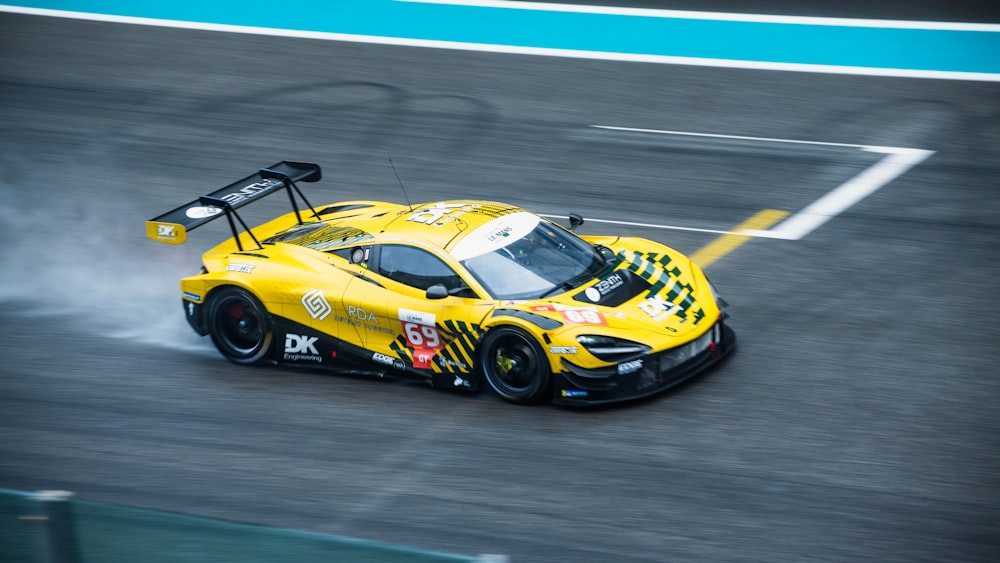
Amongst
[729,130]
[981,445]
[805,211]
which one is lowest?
[981,445]

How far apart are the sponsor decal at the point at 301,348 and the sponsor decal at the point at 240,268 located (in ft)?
2.32

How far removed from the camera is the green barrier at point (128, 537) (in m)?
4.74

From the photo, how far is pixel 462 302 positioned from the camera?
9.18 meters

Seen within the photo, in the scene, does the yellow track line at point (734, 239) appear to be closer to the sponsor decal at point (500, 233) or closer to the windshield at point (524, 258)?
the windshield at point (524, 258)

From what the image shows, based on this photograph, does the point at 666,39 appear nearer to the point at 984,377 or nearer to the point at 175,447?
the point at 984,377

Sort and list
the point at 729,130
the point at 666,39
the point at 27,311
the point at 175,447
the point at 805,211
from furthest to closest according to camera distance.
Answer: the point at 666,39
the point at 729,130
the point at 805,211
the point at 27,311
the point at 175,447

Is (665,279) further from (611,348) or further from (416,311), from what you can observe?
(416,311)

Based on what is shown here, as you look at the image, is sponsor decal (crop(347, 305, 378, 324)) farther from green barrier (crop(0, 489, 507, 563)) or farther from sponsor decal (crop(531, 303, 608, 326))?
green barrier (crop(0, 489, 507, 563))

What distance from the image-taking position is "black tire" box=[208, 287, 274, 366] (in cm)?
1020

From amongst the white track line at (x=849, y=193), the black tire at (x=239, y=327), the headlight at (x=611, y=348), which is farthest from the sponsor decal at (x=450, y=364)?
the white track line at (x=849, y=193)

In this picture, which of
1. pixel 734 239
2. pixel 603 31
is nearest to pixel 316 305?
pixel 734 239

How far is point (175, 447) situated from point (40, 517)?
3.91 metres

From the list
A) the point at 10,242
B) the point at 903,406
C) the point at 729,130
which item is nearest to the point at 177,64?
the point at 10,242

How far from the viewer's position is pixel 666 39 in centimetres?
1895
